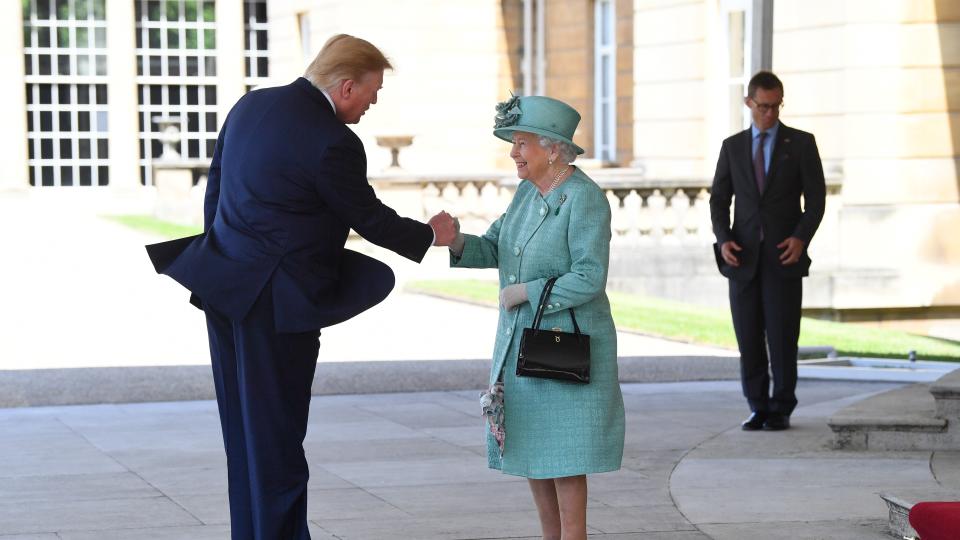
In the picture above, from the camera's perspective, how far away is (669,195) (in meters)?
19.2

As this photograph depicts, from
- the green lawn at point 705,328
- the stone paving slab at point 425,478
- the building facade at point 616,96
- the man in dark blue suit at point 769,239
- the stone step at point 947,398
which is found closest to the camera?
the stone paving slab at point 425,478

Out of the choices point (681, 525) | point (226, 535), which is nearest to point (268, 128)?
point (226, 535)

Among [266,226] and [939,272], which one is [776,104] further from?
[939,272]

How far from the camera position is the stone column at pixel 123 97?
3941cm

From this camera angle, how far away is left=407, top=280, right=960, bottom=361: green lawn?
510 inches

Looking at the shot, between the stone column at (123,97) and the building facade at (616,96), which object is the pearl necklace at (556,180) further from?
the stone column at (123,97)

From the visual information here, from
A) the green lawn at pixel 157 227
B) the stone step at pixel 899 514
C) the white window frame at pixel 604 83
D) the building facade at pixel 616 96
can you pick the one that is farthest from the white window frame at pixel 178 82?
the stone step at pixel 899 514

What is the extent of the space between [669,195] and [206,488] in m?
12.7

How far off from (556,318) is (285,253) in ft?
3.07

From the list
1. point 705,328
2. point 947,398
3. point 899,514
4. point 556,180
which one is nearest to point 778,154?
point 947,398

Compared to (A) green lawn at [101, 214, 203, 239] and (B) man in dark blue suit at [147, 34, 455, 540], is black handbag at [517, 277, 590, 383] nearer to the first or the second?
(B) man in dark blue suit at [147, 34, 455, 540]

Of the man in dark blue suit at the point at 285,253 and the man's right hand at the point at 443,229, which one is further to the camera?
the man's right hand at the point at 443,229

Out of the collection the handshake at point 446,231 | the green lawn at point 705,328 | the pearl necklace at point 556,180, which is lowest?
the green lawn at point 705,328

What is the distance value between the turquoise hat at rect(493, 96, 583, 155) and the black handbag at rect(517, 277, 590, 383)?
64cm
